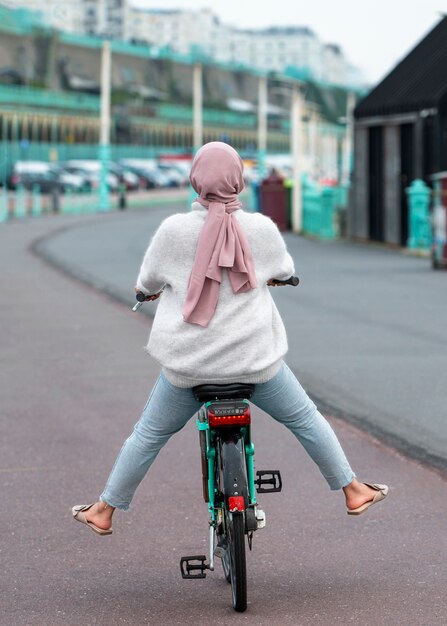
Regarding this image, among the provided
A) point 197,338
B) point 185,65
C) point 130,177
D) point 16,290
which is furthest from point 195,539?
point 185,65

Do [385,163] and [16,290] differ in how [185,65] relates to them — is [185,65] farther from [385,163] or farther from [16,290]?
[16,290]

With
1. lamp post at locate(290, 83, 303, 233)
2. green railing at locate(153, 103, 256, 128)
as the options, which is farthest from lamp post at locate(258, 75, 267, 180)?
lamp post at locate(290, 83, 303, 233)

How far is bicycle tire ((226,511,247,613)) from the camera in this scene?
4.78m

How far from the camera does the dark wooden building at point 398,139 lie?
91.8 ft

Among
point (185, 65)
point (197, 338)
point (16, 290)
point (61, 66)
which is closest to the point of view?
point (197, 338)

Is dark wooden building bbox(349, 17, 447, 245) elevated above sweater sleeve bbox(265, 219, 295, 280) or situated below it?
above

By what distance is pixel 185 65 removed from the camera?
501ft

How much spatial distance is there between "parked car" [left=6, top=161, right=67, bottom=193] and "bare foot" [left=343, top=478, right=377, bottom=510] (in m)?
62.9

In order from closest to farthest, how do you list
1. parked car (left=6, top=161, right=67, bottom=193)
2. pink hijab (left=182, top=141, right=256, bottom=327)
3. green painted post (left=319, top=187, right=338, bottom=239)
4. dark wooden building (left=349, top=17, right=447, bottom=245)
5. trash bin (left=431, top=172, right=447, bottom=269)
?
pink hijab (left=182, top=141, right=256, bottom=327) → trash bin (left=431, top=172, right=447, bottom=269) → dark wooden building (left=349, top=17, right=447, bottom=245) → green painted post (left=319, top=187, right=338, bottom=239) → parked car (left=6, top=161, right=67, bottom=193)

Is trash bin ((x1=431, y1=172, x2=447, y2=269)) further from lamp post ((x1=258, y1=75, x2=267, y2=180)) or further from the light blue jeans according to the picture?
lamp post ((x1=258, y1=75, x2=267, y2=180))

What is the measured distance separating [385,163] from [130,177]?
55.0m

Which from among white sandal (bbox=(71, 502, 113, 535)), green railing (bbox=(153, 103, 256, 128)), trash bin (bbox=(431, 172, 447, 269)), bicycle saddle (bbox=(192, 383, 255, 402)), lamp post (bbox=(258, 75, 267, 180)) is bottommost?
white sandal (bbox=(71, 502, 113, 535))

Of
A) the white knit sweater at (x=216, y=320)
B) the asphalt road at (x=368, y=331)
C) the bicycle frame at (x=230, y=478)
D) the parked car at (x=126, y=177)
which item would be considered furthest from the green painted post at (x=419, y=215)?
the parked car at (x=126, y=177)

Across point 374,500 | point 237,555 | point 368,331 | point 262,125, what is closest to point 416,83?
point 368,331
